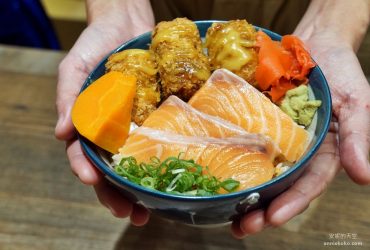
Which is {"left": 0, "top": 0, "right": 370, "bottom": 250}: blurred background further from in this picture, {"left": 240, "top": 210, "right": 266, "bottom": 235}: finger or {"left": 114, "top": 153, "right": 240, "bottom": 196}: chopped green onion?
{"left": 114, "top": 153, "right": 240, "bottom": 196}: chopped green onion

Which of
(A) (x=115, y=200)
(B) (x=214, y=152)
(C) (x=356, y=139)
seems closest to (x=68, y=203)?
(A) (x=115, y=200)

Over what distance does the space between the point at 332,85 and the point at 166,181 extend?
64 centimetres

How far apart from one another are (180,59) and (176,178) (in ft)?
1.24

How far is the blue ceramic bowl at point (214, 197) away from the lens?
101cm

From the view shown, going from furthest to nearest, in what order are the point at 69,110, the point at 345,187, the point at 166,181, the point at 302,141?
the point at 345,187 → the point at 69,110 → the point at 302,141 → the point at 166,181

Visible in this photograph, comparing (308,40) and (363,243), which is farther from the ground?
(308,40)

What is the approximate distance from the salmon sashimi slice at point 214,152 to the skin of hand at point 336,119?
114mm

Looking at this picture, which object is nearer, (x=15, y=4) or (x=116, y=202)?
(x=116, y=202)

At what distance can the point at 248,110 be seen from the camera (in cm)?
122

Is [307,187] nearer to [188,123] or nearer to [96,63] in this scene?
[188,123]

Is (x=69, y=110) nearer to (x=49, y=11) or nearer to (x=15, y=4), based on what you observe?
(x=15, y=4)

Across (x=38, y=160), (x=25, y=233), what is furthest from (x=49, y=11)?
(x=25, y=233)

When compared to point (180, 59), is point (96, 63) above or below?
below

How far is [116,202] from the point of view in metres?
1.27
